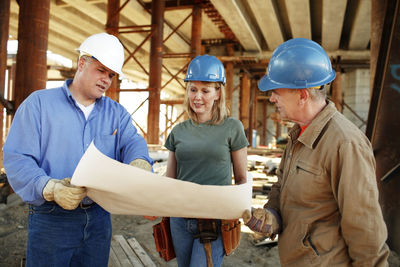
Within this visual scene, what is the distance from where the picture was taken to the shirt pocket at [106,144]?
89.4 inches

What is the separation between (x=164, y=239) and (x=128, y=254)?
182cm

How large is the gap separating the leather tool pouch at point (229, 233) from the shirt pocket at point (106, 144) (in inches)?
37.2

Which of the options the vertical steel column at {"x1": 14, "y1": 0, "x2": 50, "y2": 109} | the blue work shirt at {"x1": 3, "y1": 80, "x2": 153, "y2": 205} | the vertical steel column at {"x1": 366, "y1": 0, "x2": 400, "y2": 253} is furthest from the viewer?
the vertical steel column at {"x1": 14, "y1": 0, "x2": 50, "y2": 109}

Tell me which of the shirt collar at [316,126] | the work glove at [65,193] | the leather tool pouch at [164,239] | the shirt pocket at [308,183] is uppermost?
the shirt collar at [316,126]

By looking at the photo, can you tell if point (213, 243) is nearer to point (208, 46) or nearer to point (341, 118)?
point (341, 118)

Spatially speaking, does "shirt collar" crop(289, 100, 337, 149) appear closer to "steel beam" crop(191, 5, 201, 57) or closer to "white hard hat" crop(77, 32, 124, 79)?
"white hard hat" crop(77, 32, 124, 79)

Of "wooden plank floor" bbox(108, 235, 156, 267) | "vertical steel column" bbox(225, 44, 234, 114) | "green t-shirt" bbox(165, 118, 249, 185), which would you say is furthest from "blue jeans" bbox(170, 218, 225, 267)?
"vertical steel column" bbox(225, 44, 234, 114)

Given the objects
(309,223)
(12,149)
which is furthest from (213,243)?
(12,149)

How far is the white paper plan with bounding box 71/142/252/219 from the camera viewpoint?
1522mm

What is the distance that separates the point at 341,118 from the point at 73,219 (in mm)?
1791

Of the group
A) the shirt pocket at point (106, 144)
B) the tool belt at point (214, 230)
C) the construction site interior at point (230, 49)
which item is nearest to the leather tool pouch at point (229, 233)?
the tool belt at point (214, 230)

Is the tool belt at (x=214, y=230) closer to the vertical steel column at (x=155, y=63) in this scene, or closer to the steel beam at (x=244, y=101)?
the vertical steel column at (x=155, y=63)

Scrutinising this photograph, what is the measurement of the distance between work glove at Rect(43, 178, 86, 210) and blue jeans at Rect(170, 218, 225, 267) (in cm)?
83

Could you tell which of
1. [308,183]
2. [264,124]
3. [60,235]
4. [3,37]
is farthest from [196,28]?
[264,124]
